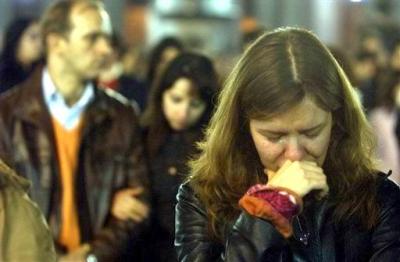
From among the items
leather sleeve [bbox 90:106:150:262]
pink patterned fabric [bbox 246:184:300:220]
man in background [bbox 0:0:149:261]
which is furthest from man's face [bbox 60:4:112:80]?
pink patterned fabric [bbox 246:184:300:220]

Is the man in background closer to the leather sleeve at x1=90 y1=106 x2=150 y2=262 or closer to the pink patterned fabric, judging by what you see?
the leather sleeve at x1=90 y1=106 x2=150 y2=262

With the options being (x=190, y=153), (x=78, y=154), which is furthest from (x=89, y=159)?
(x=190, y=153)

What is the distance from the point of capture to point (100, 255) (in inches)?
210

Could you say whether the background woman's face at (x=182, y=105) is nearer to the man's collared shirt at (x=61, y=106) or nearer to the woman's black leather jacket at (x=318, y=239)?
the man's collared shirt at (x=61, y=106)

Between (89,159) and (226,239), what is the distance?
239cm

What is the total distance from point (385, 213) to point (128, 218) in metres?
2.48

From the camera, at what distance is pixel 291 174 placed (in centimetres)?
307

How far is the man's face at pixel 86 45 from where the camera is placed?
571 centimetres

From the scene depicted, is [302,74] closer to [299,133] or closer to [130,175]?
[299,133]

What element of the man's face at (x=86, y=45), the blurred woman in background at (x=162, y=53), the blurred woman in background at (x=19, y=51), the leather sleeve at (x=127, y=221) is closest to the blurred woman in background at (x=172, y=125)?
the leather sleeve at (x=127, y=221)

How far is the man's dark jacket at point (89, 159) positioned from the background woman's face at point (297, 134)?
7.54 feet

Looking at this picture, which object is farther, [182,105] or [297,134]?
[182,105]

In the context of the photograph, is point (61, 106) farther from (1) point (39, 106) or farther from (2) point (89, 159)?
(2) point (89, 159)

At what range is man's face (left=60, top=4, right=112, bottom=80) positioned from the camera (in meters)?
5.71
